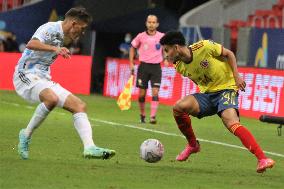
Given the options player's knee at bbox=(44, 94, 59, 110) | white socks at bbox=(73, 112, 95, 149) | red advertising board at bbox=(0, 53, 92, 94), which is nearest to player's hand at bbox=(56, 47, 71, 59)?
player's knee at bbox=(44, 94, 59, 110)

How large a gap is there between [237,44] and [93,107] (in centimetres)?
387

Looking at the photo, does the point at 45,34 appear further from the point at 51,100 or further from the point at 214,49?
the point at 214,49

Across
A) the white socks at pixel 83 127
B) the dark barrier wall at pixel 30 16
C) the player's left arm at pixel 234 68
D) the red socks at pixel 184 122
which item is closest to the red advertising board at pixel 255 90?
the red socks at pixel 184 122

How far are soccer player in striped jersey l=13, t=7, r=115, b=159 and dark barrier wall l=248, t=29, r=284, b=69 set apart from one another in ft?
37.8

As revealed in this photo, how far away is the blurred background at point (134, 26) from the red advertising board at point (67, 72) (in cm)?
9

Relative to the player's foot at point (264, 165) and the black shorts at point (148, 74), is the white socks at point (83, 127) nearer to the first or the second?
the player's foot at point (264, 165)

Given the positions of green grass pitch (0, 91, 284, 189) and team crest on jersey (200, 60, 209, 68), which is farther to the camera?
team crest on jersey (200, 60, 209, 68)

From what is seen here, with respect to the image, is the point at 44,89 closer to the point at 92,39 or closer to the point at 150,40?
the point at 150,40

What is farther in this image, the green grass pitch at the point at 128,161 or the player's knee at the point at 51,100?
the player's knee at the point at 51,100

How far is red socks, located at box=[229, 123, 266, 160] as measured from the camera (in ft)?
36.0

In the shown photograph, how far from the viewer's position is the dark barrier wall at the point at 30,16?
3422cm

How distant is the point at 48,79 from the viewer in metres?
11.5

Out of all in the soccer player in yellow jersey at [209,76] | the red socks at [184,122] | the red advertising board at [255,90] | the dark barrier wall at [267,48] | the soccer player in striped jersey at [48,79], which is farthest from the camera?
the dark barrier wall at [267,48]

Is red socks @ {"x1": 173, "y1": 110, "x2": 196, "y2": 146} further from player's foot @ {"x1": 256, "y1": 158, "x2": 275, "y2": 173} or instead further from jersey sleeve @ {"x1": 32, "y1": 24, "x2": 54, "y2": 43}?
jersey sleeve @ {"x1": 32, "y1": 24, "x2": 54, "y2": 43}
